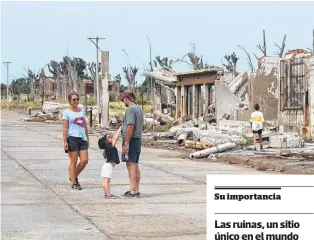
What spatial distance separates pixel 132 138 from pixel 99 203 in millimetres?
1348

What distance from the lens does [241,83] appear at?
40.4 meters

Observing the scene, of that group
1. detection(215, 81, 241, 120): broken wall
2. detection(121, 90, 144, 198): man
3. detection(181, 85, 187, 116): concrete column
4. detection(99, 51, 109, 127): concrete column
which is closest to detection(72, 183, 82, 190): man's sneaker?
detection(121, 90, 144, 198): man

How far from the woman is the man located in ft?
4.64

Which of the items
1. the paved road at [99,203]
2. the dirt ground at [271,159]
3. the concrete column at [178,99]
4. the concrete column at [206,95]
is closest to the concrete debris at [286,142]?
the dirt ground at [271,159]

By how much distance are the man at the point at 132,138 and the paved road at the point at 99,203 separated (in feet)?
1.00

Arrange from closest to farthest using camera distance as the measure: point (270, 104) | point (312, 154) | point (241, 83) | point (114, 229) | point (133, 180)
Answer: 1. point (114, 229)
2. point (133, 180)
3. point (312, 154)
4. point (270, 104)
5. point (241, 83)

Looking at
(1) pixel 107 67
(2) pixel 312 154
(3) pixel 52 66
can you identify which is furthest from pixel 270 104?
(3) pixel 52 66

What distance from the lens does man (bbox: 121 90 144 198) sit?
1319 cm

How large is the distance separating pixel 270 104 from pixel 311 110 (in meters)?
5.44

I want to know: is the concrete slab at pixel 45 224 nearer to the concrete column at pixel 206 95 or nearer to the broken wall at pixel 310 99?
the broken wall at pixel 310 99

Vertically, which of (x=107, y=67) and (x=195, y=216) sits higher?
(x=107, y=67)

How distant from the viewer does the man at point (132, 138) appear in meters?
13.2

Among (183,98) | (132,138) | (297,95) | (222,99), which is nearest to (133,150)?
(132,138)

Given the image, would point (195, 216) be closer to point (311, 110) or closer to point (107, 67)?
point (311, 110)
